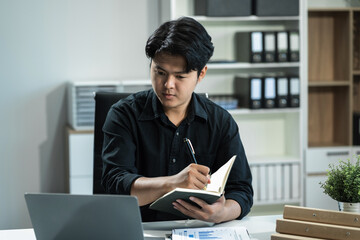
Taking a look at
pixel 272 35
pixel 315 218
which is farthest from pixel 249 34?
pixel 315 218

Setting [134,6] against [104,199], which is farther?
[134,6]

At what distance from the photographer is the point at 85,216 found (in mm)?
1354

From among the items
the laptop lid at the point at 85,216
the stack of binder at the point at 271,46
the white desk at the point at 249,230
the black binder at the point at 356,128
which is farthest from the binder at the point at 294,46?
the laptop lid at the point at 85,216

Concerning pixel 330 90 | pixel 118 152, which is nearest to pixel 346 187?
pixel 118 152

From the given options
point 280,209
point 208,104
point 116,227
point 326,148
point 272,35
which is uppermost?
point 272,35

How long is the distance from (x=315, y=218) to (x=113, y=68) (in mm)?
2820

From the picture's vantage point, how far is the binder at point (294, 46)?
13.0ft

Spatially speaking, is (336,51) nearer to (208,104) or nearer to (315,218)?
(208,104)

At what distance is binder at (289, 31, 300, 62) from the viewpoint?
3949 mm

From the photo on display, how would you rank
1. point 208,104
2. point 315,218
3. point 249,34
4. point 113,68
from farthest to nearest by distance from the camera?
point 113,68 < point 249,34 < point 208,104 < point 315,218

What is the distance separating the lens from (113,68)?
414 centimetres

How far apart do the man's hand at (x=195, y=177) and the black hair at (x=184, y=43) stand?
0.34 metres

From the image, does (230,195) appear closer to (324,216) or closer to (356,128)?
(324,216)

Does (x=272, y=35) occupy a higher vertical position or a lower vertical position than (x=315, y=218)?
higher
